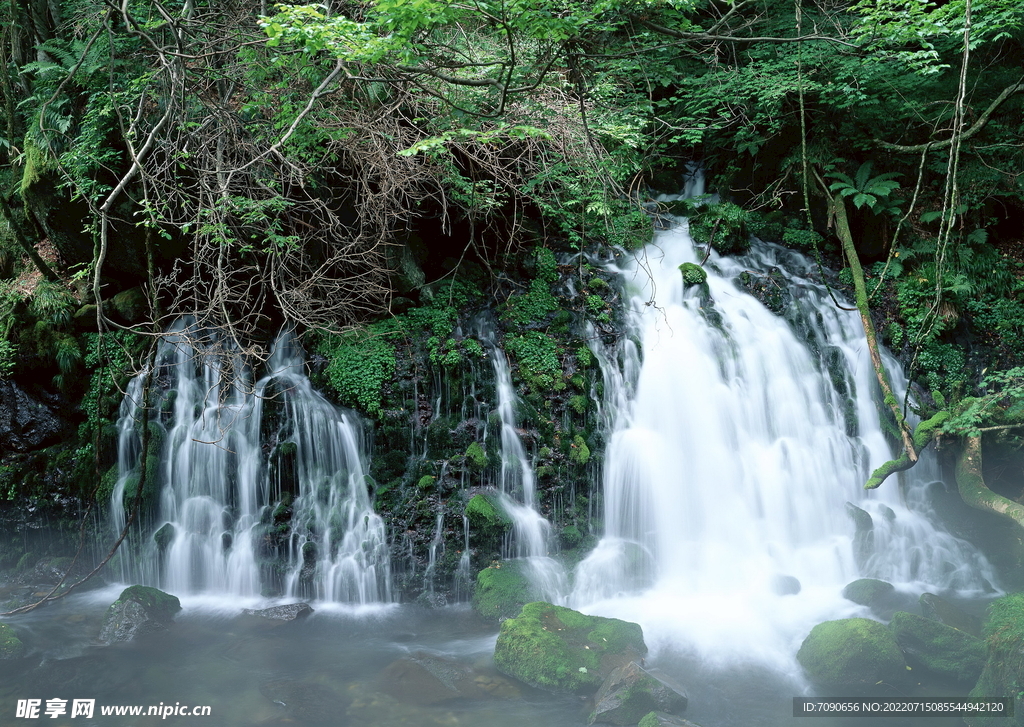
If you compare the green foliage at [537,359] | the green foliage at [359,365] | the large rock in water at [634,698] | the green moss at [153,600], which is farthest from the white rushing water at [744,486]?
the green moss at [153,600]

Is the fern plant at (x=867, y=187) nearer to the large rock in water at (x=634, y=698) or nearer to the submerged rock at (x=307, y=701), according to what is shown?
the large rock in water at (x=634, y=698)

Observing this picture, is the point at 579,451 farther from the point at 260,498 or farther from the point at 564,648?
the point at 260,498

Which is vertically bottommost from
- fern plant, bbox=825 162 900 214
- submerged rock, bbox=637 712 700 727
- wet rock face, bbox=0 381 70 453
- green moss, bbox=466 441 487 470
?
submerged rock, bbox=637 712 700 727

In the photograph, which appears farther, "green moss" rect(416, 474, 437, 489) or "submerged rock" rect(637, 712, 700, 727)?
"green moss" rect(416, 474, 437, 489)

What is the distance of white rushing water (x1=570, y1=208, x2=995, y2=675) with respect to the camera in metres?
6.70

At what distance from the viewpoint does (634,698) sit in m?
4.94

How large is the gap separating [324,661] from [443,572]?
1583mm

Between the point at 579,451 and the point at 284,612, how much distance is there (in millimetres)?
3595

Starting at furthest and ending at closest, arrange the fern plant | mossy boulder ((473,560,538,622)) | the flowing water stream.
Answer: the fern plant, mossy boulder ((473,560,538,622)), the flowing water stream

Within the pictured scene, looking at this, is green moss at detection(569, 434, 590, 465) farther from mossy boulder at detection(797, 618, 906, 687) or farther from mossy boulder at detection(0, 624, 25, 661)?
mossy boulder at detection(0, 624, 25, 661)

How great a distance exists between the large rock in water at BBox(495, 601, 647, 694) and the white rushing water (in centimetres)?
64

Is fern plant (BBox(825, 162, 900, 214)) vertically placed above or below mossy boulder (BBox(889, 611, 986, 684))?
above

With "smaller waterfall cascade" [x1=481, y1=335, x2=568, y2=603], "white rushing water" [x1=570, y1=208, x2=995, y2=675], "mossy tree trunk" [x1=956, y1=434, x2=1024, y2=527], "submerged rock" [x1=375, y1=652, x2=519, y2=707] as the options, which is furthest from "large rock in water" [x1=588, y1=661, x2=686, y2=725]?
"mossy tree trunk" [x1=956, y1=434, x2=1024, y2=527]

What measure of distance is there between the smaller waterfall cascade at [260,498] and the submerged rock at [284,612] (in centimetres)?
32
